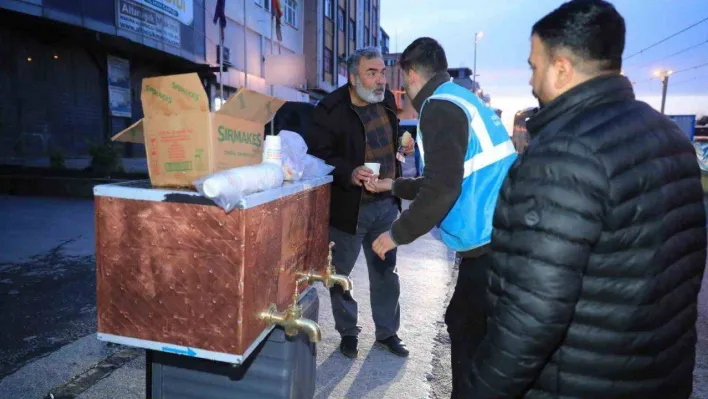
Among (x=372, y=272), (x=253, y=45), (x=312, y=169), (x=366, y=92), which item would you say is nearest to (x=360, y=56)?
(x=366, y=92)

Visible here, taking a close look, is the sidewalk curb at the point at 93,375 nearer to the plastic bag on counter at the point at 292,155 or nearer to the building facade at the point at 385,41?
the plastic bag on counter at the point at 292,155

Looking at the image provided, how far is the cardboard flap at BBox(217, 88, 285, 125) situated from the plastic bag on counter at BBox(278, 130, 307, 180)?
0.17 metres

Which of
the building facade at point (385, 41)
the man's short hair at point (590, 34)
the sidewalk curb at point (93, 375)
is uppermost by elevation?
the building facade at point (385, 41)

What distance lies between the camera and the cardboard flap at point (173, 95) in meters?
1.56

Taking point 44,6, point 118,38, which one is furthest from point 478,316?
point 118,38

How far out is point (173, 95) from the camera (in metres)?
1.62

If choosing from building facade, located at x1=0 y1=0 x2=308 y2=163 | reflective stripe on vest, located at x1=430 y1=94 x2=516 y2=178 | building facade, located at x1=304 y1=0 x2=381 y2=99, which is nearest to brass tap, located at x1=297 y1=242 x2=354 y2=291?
reflective stripe on vest, located at x1=430 y1=94 x2=516 y2=178

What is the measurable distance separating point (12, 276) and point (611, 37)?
17.9 feet

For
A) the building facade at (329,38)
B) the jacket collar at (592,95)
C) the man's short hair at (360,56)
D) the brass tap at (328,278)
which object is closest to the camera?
the jacket collar at (592,95)

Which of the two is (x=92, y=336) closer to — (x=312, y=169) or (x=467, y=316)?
(x=312, y=169)

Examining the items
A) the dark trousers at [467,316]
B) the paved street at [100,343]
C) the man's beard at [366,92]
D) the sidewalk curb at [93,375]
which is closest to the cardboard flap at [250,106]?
the dark trousers at [467,316]

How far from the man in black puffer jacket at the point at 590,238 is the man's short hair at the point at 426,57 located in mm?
900

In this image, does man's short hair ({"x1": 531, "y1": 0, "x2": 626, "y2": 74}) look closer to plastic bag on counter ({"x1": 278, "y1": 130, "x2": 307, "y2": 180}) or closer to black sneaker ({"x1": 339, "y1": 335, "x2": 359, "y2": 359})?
plastic bag on counter ({"x1": 278, "y1": 130, "x2": 307, "y2": 180})

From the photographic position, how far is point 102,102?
15.6 m
